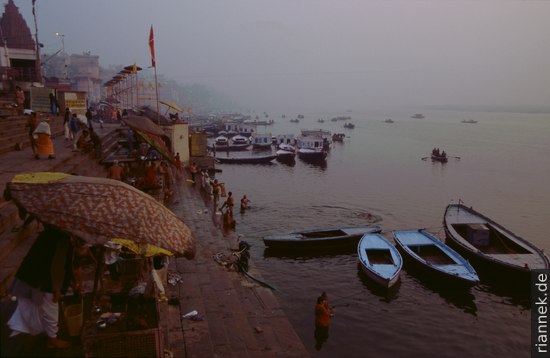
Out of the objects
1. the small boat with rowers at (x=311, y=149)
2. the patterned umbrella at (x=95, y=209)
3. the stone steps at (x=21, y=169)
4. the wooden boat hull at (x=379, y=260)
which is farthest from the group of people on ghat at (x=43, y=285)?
the small boat with rowers at (x=311, y=149)

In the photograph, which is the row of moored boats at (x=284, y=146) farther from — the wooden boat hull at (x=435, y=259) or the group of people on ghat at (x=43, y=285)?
the group of people on ghat at (x=43, y=285)

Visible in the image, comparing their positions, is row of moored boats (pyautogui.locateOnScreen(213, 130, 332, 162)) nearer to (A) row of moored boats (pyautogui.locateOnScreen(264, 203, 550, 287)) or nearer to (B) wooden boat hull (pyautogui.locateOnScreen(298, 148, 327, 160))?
(B) wooden boat hull (pyautogui.locateOnScreen(298, 148, 327, 160))

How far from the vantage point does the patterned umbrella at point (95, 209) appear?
15.1ft

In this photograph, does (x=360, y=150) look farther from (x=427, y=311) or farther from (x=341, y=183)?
(x=427, y=311)

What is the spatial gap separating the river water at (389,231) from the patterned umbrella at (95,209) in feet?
29.8

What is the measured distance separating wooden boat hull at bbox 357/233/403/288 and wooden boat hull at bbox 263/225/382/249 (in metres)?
1.08

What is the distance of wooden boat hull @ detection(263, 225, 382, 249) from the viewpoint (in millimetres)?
19328

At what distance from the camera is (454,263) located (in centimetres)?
1703

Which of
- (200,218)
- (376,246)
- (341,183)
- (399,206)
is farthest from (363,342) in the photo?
(341,183)

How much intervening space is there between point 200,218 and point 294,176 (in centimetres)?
2709

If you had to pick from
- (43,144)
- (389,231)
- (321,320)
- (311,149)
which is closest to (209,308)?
(321,320)

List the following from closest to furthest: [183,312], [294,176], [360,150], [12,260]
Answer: [12,260], [183,312], [294,176], [360,150]

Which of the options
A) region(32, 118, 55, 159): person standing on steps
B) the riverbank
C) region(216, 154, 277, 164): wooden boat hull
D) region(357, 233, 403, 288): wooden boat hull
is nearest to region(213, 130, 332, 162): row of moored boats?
region(216, 154, 277, 164): wooden boat hull

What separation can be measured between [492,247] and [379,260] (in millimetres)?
6126
